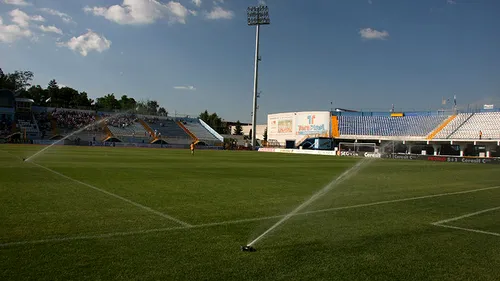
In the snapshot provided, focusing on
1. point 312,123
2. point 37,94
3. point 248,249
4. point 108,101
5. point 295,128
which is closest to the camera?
point 248,249

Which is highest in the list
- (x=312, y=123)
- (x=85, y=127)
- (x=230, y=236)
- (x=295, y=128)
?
(x=312, y=123)

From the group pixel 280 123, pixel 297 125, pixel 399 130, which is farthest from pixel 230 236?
pixel 280 123

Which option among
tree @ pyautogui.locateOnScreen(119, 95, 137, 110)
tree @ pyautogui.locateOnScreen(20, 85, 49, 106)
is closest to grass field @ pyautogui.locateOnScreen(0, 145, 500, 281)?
tree @ pyautogui.locateOnScreen(20, 85, 49, 106)

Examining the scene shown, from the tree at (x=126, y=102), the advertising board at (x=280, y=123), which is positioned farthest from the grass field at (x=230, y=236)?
the tree at (x=126, y=102)

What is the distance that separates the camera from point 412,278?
181 inches

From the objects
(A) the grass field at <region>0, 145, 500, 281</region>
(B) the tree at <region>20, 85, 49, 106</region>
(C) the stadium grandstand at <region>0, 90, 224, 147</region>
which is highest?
(B) the tree at <region>20, 85, 49, 106</region>

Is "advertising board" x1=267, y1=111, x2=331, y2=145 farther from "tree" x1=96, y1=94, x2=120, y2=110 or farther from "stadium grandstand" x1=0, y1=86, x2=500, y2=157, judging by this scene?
"tree" x1=96, y1=94, x2=120, y2=110

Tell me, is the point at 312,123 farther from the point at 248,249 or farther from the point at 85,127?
the point at 248,249

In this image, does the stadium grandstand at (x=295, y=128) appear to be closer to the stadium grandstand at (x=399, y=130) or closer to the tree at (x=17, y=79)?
the stadium grandstand at (x=399, y=130)

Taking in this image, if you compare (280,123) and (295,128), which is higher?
(280,123)

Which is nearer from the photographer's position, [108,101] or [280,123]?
[280,123]

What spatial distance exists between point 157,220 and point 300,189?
23.5ft

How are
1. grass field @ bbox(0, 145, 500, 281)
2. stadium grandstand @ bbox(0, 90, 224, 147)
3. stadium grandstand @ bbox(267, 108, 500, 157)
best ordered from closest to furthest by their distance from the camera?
1. grass field @ bbox(0, 145, 500, 281)
2. stadium grandstand @ bbox(0, 90, 224, 147)
3. stadium grandstand @ bbox(267, 108, 500, 157)

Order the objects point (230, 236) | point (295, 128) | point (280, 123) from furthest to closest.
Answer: point (280, 123), point (295, 128), point (230, 236)
